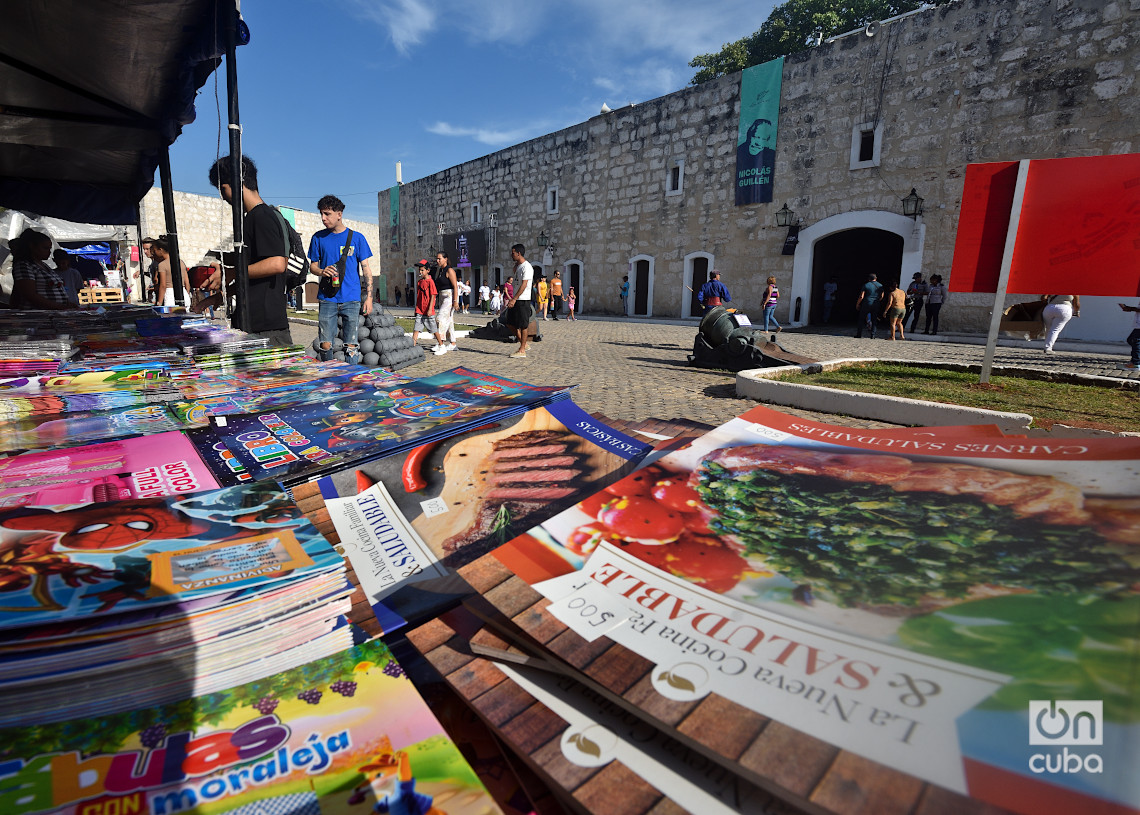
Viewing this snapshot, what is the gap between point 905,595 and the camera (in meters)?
0.67

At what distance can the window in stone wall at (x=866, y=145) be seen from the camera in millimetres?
12625

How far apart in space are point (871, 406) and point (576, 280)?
17825mm

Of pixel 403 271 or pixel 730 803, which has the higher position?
pixel 403 271

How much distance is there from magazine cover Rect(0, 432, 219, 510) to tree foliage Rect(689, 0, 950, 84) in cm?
2473

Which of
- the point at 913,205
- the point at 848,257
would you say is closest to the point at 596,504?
the point at 913,205

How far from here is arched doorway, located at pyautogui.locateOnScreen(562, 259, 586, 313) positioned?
818 inches

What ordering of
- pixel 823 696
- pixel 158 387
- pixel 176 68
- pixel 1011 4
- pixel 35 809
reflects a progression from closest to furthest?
pixel 35 809 < pixel 823 696 < pixel 158 387 < pixel 176 68 < pixel 1011 4

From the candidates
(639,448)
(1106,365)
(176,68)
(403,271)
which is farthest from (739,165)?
(403,271)

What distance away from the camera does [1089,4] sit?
32.6 ft

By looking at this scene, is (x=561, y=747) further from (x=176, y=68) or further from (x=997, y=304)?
(x=997, y=304)

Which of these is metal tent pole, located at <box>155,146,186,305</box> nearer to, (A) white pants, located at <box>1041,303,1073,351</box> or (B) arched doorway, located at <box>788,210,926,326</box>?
(A) white pants, located at <box>1041,303,1073,351</box>

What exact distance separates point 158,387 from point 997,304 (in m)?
5.88

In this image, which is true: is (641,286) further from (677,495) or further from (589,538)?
(589,538)

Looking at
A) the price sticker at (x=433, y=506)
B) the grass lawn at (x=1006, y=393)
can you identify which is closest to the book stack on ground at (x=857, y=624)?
the price sticker at (x=433, y=506)
